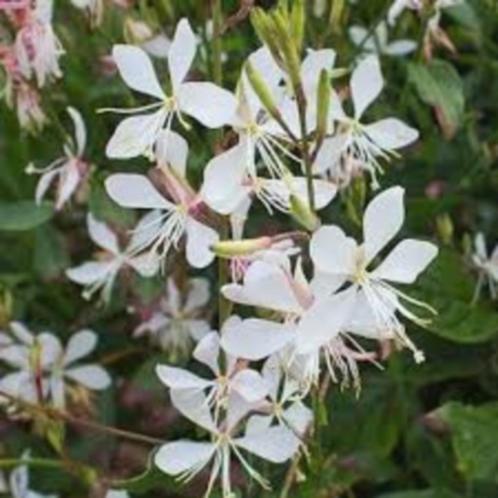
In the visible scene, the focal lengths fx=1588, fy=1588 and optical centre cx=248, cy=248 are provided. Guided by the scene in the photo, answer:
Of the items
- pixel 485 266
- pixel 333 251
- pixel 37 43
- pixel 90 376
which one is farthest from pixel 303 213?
pixel 90 376

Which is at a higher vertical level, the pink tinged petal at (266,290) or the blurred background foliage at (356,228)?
the pink tinged petal at (266,290)

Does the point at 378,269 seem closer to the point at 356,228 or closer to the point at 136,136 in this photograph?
the point at 136,136

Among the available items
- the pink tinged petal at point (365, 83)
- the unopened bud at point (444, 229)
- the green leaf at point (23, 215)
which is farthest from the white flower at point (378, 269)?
the green leaf at point (23, 215)

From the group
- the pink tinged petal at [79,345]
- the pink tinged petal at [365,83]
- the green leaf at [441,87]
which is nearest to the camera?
the pink tinged petal at [365,83]

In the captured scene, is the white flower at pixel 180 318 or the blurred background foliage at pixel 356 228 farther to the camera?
the white flower at pixel 180 318

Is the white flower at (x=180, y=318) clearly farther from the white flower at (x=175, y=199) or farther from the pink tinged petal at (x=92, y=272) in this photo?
the white flower at (x=175, y=199)

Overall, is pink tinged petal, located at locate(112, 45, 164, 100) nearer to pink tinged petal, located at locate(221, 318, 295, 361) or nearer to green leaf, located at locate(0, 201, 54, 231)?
pink tinged petal, located at locate(221, 318, 295, 361)

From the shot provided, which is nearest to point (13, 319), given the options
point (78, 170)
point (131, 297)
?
point (131, 297)
